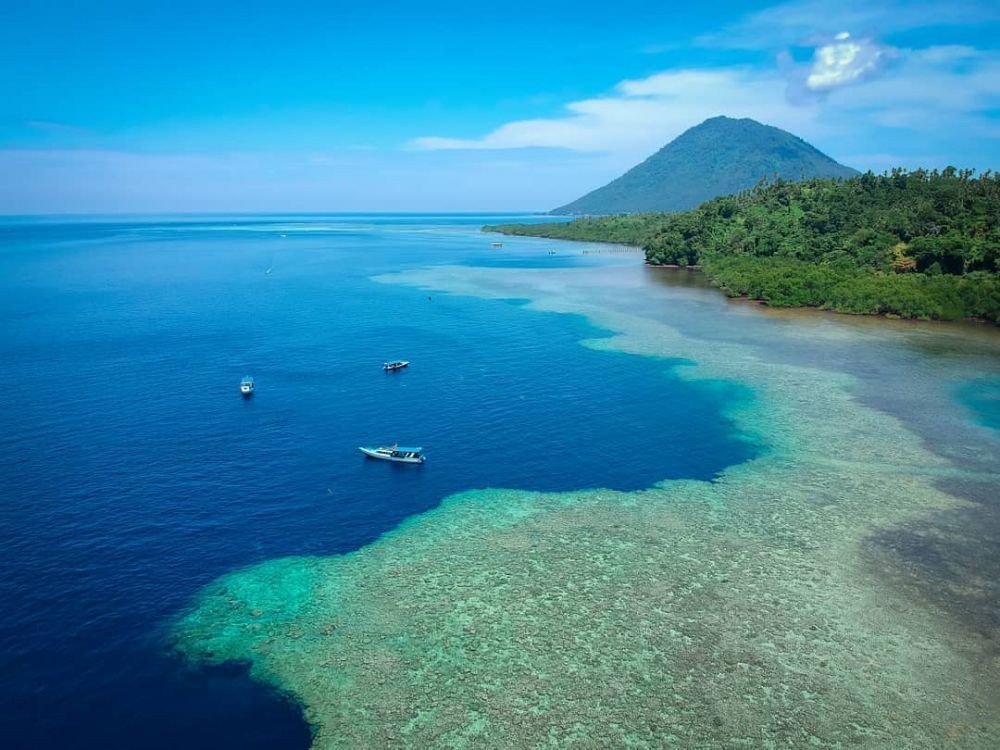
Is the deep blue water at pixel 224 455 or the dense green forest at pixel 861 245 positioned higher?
the dense green forest at pixel 861 245

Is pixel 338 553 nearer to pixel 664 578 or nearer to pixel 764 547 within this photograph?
pixel 664 578

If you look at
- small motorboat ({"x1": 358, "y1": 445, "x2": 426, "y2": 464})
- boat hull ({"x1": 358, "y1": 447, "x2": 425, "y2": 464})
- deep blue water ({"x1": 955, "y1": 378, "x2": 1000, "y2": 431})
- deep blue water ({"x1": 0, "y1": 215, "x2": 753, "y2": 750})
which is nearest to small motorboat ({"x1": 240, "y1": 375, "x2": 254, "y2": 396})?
deep blue water ({"x1": 0, "y1": 215, "x2": 753, "y2": 750})

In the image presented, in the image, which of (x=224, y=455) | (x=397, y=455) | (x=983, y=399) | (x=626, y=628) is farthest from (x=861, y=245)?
(x=224, y=455)

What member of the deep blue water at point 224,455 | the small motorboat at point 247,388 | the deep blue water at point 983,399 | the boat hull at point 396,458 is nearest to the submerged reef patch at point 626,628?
the deep blue water at point 224,455

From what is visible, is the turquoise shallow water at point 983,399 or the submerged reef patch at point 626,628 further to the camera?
the turquoise shallow water at point 983,399

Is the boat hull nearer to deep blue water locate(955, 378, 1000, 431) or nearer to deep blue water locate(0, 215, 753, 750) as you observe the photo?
deep blue water locate(0, 215, 753, 750)

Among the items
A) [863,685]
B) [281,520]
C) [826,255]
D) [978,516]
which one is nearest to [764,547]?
[863,685]

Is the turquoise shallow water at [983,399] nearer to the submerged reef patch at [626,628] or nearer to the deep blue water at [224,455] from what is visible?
the submerged reef patch at [626,628]
